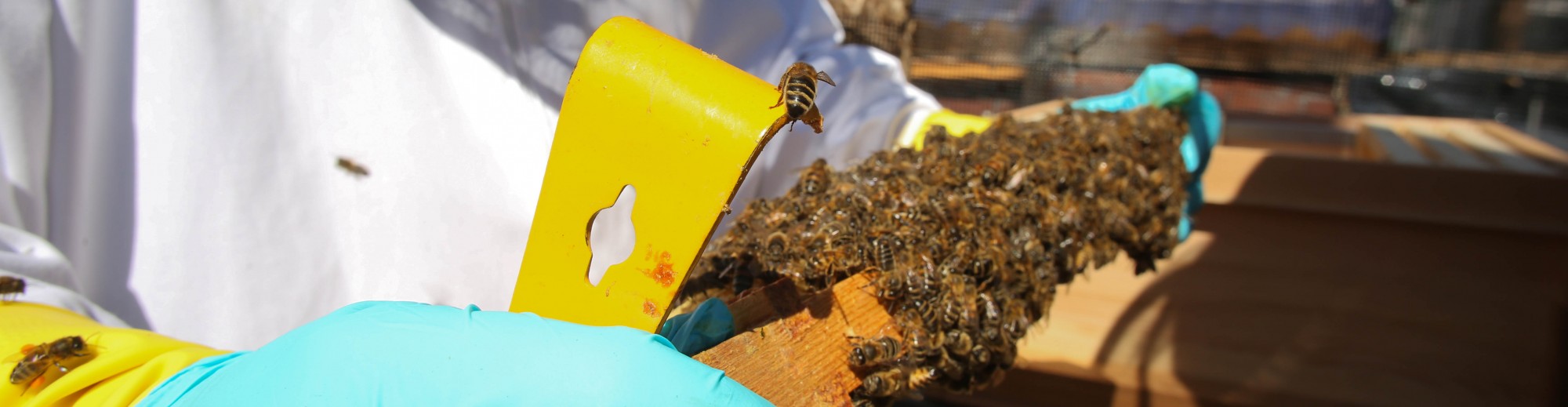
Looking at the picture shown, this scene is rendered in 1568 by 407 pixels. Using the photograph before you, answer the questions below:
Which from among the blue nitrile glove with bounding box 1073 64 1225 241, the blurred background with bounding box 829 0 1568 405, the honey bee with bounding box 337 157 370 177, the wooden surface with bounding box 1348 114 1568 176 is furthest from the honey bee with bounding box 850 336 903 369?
the wooden surface with bounding box 1348 114 1568 176

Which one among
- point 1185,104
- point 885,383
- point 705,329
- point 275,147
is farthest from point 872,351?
point 1185,104

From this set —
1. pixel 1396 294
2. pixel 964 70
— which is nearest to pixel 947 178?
pixel 1396 294

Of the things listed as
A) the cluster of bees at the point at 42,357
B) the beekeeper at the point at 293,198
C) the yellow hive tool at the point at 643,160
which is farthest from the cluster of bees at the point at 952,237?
the cluster of bees at the point at 42,357

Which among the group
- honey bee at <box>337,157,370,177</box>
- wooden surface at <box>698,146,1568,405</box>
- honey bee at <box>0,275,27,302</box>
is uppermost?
honey bee at <box>337,157,370,177</box>

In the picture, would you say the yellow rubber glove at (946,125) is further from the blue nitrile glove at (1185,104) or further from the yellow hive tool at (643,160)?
the yellow hive tool at (643,160)

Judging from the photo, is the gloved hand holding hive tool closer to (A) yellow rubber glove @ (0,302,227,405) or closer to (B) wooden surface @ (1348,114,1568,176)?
(A) yellow rubber glove @ (0,302,227,405)

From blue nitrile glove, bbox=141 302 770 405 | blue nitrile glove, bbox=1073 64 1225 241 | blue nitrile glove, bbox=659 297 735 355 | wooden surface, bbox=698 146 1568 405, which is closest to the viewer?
blue nitrile glove, bbox=141 302 770 405
